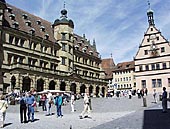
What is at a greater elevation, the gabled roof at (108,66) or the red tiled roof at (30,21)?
the red tiled roof at (30,21)

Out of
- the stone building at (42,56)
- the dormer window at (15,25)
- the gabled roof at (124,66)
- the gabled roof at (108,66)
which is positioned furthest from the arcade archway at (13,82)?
the gabled roof at (108,66)

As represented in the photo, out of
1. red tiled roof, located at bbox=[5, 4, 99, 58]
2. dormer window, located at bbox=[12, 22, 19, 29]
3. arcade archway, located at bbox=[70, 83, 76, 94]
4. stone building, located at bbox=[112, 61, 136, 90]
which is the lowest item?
arcade archway, located at bbox=[70, 83, 76, 94]

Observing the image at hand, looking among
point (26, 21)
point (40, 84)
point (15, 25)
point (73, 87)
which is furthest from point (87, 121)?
point (73, 87)

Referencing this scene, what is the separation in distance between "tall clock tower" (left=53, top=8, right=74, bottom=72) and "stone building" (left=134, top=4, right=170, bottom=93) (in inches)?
675

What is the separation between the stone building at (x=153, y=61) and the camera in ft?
195

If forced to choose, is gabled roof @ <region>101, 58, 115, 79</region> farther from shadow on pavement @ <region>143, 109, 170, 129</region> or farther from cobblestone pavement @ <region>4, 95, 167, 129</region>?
shadow on pavement @ <region>143, 109, 170, 129</region>

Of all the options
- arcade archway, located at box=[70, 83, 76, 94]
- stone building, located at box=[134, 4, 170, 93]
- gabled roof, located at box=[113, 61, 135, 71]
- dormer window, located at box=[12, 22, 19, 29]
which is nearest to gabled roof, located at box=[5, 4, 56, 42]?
dormer window, located at box=[12, 22, 19, 29]

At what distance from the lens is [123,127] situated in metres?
13.1

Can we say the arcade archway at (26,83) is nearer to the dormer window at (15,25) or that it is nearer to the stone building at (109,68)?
the dormer window at (15,25)

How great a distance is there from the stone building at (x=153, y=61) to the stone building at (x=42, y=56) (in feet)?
40.5

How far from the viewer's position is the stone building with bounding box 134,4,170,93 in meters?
59.5

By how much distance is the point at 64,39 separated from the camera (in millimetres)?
58719

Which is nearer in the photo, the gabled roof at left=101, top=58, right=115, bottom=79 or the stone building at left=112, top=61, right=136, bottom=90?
the stone building at left=112, top=61, right=136, bottom=90

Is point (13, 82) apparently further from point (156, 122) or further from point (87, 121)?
point (156, 122)
